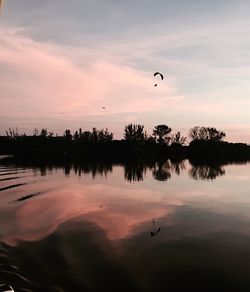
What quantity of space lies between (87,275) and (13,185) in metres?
22.9

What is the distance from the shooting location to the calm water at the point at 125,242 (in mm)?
10695

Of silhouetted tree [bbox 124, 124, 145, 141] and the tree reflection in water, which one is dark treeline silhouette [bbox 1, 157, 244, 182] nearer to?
the tree reflection in water

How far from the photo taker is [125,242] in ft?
48.6

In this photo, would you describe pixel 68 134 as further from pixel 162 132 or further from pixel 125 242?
pixel 125 242

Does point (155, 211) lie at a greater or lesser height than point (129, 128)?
lesser

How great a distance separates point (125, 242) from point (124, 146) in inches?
4212

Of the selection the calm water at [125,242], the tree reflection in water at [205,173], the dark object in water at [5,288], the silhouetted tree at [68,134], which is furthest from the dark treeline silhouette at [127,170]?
the silhouetted tree at [68,134]

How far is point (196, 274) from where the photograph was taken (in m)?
11.3

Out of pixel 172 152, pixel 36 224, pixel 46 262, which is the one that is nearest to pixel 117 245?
pixel 46 262

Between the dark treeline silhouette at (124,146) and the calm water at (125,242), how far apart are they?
241 ft

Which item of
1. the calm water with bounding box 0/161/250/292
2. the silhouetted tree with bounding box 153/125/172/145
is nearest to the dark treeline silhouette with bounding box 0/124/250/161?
the silhouetted tree with bounding box 153/125/172/145

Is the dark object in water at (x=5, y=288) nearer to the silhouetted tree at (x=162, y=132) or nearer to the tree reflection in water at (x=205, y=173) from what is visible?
the tree reflection in water at (x=205, y=173)

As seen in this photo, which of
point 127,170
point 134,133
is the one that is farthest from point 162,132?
point 127,170

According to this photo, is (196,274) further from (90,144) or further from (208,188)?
(90,144)
